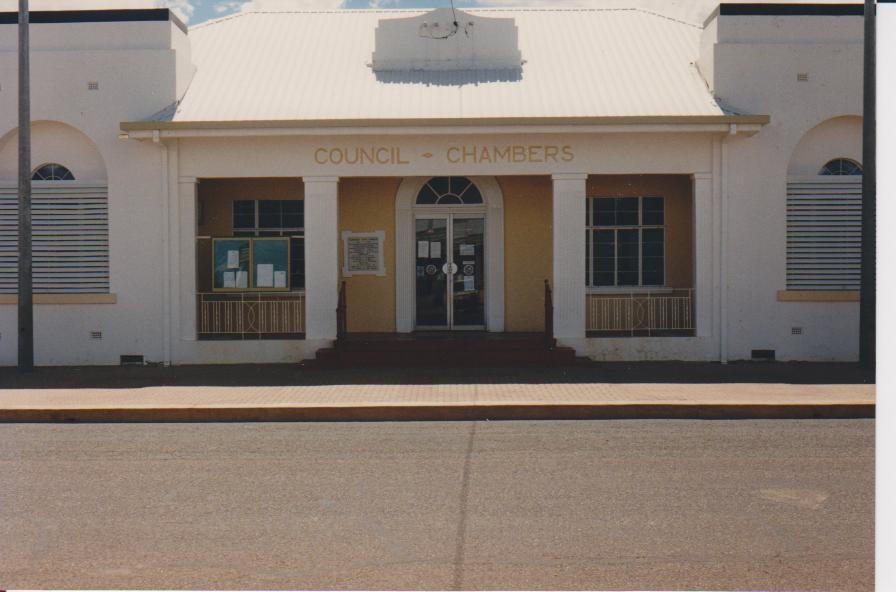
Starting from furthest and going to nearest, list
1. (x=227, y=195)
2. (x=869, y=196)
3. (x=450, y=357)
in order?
(x=227, y=195)
(x=450, y=357)
(x=869, y=196)

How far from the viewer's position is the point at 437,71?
57.6 ft

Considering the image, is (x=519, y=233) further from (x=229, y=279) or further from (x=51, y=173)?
(x=51, y=173)

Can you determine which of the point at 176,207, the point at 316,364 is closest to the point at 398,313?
the point at 316,364

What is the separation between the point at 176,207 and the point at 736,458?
1034cm

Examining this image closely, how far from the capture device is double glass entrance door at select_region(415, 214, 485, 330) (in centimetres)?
1750

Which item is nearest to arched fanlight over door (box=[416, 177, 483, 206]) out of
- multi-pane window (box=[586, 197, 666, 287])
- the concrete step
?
multi-pane window (box=[586, 197, 666, 287])

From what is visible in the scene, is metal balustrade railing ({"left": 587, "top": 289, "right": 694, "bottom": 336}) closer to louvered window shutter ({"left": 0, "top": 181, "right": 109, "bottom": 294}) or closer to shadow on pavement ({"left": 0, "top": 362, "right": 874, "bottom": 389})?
shadow on pavement ({"left": 0, "top": 362, "right": 874, "bottom": 389})

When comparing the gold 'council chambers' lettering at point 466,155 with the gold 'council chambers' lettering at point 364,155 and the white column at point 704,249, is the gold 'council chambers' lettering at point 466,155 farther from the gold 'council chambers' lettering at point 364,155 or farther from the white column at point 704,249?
the white column at point 704,249

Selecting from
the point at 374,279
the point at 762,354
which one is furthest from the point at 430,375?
the point at 762,354

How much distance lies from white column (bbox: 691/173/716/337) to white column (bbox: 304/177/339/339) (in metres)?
5.90

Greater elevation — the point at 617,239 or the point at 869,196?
the point at 869,196

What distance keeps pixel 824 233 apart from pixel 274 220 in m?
9.60

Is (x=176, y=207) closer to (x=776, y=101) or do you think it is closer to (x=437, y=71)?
(x=437, y=71)

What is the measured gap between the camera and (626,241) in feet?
57.4
